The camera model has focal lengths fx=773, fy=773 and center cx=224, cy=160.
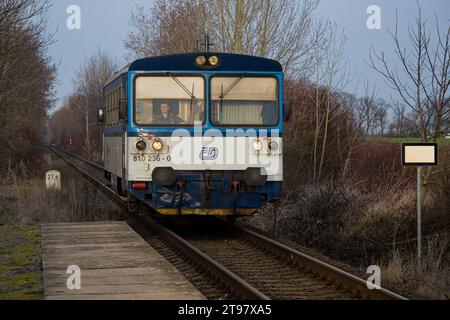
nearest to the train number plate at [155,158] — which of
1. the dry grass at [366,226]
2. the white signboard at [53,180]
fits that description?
the dry grass at [366,226]

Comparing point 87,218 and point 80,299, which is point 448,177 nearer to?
point 87,218

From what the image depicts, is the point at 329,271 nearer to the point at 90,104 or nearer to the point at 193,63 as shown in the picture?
the point at 193,63

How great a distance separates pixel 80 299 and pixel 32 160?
28.7m

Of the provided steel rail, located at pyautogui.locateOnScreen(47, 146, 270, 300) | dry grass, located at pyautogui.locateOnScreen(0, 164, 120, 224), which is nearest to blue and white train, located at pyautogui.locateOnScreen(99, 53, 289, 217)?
A: steel rail, located at pyautogui.locateOnScreen(47, 146, 270, 300)

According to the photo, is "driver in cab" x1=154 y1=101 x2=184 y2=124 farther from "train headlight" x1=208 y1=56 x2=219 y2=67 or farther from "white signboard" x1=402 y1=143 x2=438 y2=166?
"white signboard" x1=402 y1=143 x2=438 y2=166

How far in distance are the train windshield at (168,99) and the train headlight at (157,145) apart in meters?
0.39

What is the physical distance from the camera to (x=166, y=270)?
8.96 m

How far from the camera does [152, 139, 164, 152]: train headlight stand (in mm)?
12056

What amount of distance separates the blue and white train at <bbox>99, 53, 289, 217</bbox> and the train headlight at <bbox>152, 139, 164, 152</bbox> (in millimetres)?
16

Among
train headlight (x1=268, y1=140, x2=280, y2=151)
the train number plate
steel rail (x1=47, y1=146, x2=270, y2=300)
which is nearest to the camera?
steel rail (x1=47, y1=146, x2=270, y2=300)

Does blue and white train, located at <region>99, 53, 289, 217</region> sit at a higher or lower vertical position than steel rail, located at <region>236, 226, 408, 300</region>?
higher

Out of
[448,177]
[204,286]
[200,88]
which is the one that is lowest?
[204,286]

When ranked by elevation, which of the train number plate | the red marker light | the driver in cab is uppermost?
the driver in cab
